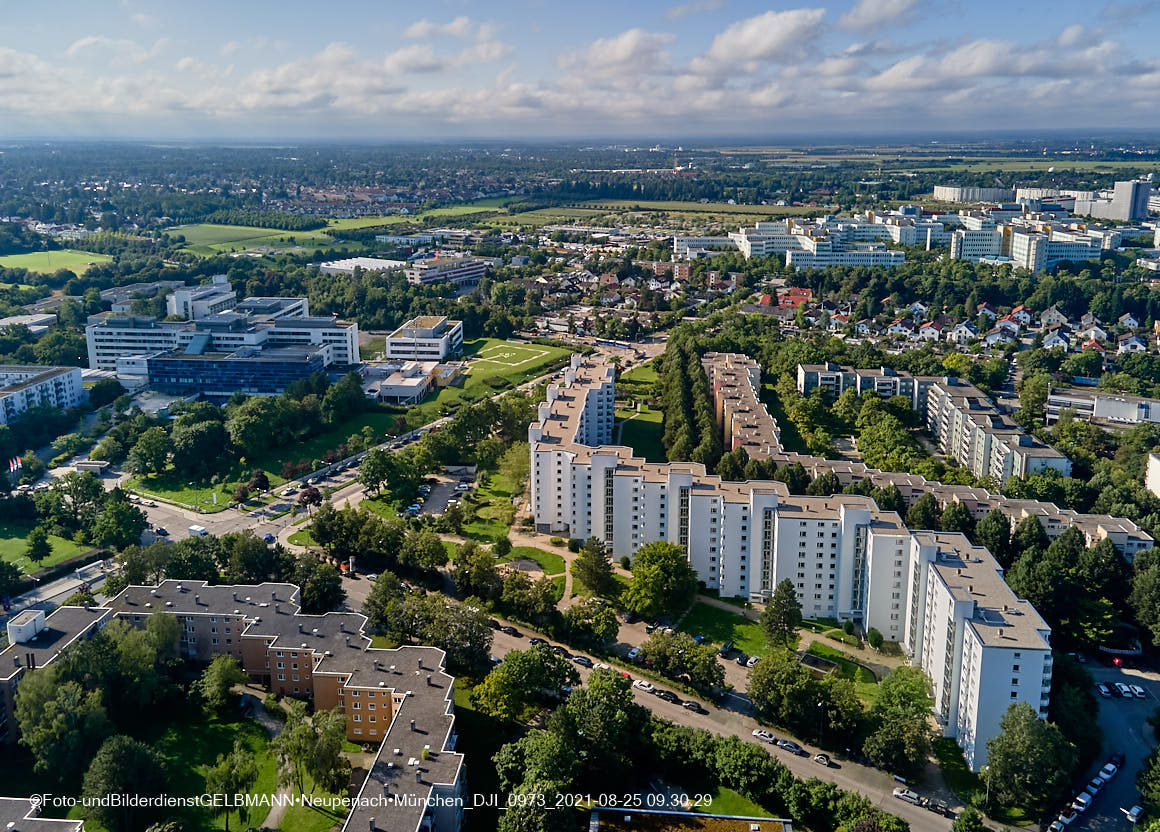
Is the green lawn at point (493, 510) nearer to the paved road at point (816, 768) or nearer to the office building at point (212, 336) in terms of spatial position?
the paved road at point (816, 768)

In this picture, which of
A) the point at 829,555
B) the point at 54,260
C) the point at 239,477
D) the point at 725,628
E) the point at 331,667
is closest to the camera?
the point at 331,667

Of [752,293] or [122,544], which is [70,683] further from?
[752,293]

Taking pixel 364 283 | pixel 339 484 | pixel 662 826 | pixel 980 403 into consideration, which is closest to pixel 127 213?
pixel 364 283

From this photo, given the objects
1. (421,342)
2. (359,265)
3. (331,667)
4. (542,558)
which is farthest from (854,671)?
(359,265)

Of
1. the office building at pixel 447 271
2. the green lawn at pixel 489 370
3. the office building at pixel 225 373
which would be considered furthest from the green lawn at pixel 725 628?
the office building at pixel 447 271

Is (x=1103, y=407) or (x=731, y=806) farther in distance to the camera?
(x=1103, y=407)

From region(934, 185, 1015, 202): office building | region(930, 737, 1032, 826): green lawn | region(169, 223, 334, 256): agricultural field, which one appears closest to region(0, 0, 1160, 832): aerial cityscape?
region(930, 737, 1032, 826): green lawn

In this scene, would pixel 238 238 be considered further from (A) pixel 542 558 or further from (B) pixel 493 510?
(A) pixel 542 558
